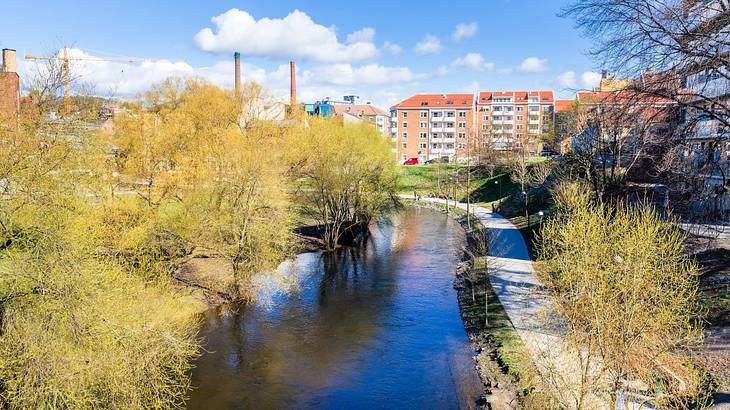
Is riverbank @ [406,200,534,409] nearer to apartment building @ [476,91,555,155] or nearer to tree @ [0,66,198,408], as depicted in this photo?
tree @ [0,66,198,408]

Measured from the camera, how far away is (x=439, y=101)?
91438 millimetres

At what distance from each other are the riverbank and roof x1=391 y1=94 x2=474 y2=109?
214ft

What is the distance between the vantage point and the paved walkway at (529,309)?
13266 millimetres

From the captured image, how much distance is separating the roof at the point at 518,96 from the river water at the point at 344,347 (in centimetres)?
7165

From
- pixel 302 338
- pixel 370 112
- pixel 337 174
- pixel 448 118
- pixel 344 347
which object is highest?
pixel 370 112

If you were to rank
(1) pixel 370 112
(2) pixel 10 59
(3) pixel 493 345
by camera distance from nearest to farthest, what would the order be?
(3) pixel 493 345
(2) pixel 10 59
(1) pixel 370 112

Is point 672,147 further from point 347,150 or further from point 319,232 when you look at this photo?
point 319,232

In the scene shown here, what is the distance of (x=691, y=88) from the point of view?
418 inches

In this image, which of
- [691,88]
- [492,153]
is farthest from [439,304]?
[492,153]

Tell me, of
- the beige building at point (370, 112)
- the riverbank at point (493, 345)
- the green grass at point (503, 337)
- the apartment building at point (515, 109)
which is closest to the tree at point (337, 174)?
the riverbank at point (493, 345)

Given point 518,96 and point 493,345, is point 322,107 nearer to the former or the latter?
point 518,96

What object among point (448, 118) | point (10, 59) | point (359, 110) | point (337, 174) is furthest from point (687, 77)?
point (359, 110)

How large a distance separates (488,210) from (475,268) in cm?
2460

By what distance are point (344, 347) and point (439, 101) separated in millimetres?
77108
